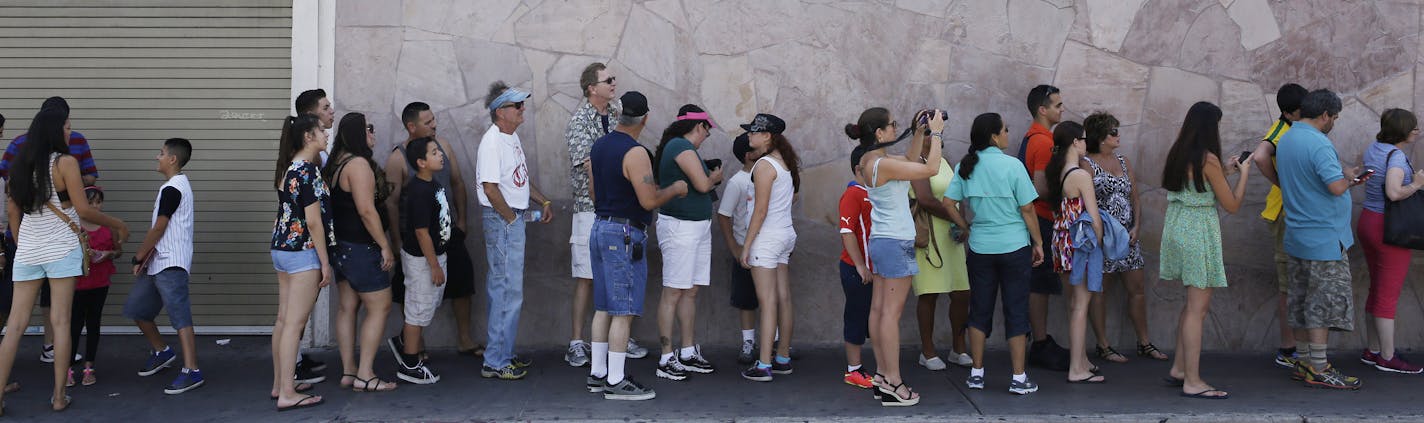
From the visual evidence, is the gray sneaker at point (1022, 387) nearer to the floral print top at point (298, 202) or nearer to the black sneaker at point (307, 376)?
the floral print top at point (298, 202)

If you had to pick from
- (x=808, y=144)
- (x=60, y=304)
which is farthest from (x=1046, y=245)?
(x=60, y=304)

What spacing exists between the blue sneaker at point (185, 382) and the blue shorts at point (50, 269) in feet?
2.85

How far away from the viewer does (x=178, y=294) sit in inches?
262

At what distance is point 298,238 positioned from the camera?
6.01 metres

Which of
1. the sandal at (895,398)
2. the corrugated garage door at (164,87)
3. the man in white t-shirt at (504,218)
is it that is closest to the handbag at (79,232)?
the corrugated garage door at (164,87)

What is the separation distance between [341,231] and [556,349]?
2.03m

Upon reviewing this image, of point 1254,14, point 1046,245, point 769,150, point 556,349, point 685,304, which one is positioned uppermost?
point 1254,14

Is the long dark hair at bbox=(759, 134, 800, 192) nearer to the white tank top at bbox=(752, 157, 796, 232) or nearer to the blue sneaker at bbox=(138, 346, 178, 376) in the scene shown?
the white tank top at bbox=(752, 157, 796, 232)

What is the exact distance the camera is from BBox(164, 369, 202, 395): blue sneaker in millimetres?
6578

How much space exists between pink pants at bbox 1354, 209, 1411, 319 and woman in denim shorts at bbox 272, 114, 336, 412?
6167 millimetres

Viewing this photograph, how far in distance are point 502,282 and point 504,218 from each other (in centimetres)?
40

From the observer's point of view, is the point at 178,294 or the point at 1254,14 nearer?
the point at 178,294

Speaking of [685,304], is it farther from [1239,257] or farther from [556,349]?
[1239,257]

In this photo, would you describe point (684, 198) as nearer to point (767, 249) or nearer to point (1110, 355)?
point (767, 249)
